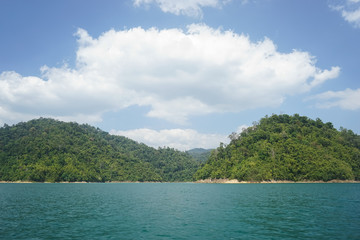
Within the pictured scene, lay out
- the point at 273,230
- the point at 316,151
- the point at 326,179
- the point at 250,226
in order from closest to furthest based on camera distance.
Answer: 1. the point at 273,230
2. the point at 250,226
3. the point at 326,179
4. the point at 316,151

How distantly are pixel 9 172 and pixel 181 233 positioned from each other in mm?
222585

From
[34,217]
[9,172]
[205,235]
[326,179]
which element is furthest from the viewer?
[9,172]

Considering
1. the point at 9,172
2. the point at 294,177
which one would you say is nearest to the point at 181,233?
the point at 294,177

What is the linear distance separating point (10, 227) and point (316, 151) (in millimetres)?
198814

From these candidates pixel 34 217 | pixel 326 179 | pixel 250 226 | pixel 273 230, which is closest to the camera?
pixel 273 230

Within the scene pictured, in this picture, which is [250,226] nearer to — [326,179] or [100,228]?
[100,228]

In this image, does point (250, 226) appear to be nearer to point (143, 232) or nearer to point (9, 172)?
point (143, 232)

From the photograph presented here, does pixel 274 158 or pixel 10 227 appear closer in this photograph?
pixel 10 227

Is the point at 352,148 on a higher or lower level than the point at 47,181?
higher

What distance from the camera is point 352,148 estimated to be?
195 meters

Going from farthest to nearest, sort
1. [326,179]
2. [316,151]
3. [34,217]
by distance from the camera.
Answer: [316,151] < [326,179] < [34,217]

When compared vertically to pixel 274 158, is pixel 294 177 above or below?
below

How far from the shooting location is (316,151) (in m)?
184

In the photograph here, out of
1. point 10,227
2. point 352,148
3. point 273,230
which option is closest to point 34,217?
point 10,227
